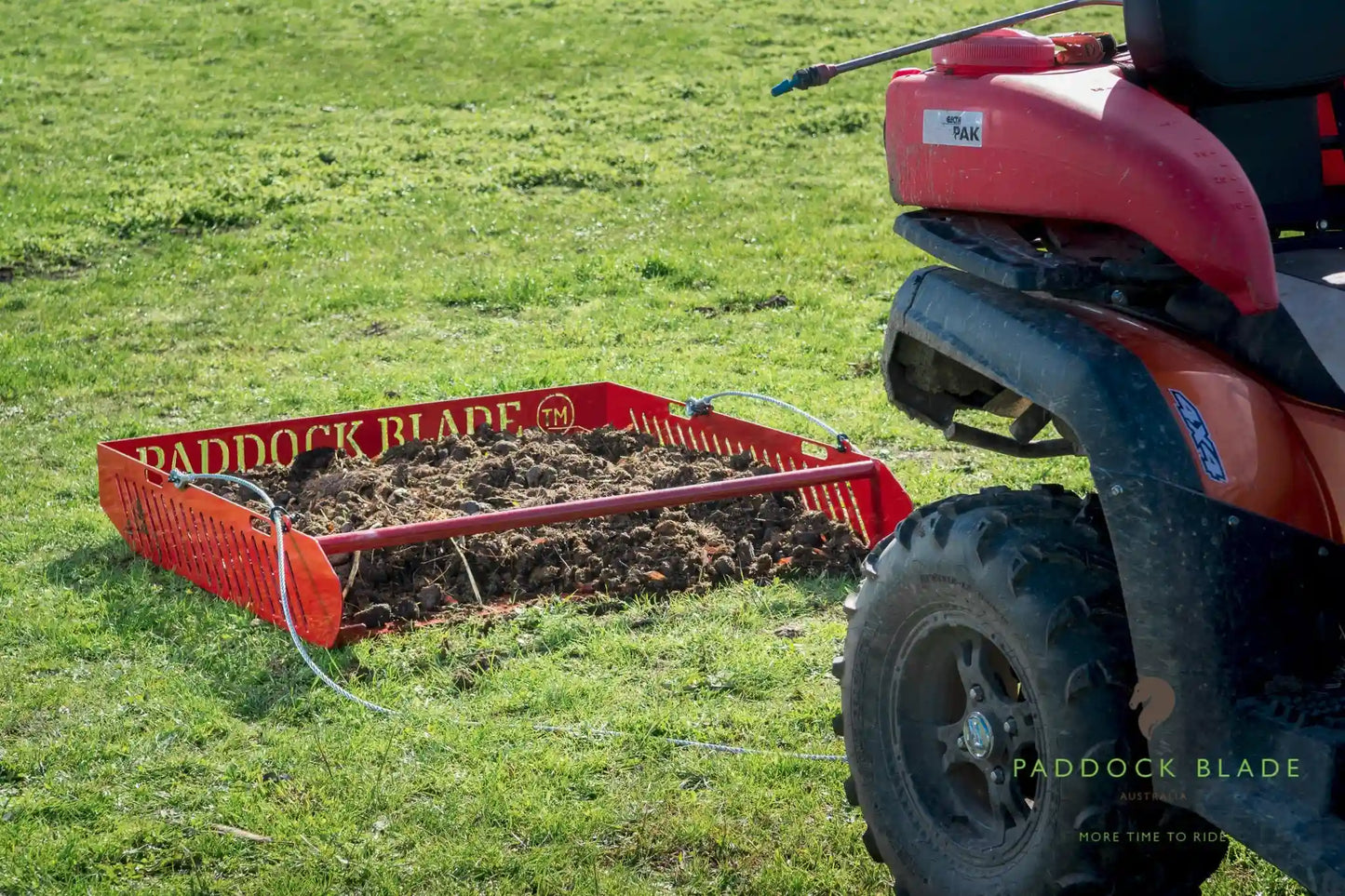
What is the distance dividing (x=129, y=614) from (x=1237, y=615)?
12.9ft

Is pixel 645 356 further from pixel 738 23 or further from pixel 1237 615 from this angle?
pixel 738 23

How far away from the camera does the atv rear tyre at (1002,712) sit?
2.59 m

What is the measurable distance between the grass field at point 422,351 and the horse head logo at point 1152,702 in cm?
107

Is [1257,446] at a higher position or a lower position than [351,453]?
higher

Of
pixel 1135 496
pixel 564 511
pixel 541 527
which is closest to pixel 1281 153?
pixel 1135 496

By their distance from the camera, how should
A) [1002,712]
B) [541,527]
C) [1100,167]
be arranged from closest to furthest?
[1100,167]
[1002,712]
[541,527]

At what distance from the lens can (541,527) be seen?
5.76 m

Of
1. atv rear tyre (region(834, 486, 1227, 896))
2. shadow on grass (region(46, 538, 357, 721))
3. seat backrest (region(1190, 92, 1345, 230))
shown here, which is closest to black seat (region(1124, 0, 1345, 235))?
seat backrest (region(1190, 92, 1345, 230))

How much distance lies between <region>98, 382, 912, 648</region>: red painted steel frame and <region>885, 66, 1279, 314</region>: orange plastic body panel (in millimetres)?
2345

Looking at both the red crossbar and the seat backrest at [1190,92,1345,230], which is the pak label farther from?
the red crossbar

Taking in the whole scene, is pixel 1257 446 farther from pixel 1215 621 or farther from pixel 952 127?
pixel 952 127

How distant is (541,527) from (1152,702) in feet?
11.4

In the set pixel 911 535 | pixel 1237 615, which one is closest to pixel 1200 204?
pixel 1237 615

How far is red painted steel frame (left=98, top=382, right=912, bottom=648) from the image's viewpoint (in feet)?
16.3
